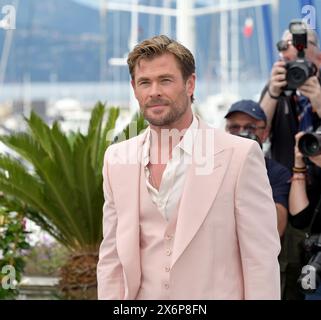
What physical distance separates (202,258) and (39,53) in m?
14.7

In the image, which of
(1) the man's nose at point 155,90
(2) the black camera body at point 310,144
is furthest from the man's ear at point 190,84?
(2) the black camera body at point 310,144

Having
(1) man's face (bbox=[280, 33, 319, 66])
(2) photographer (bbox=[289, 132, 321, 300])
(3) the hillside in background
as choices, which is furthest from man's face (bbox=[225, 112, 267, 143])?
(3) the hillside in background

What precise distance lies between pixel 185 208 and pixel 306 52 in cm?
219

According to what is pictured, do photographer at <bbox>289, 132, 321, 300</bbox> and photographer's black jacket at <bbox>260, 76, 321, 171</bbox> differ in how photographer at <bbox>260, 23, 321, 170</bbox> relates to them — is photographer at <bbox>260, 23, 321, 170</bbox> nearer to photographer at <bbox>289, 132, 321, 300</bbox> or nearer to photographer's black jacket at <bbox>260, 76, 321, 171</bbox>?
photographer's black jacket at <bbox>260, 76, 321, 171</bbox>

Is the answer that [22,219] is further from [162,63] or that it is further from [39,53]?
[39,53]

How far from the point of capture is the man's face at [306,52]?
4.86m

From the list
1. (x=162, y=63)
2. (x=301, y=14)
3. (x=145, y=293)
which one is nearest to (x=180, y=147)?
(x=162, y=63)

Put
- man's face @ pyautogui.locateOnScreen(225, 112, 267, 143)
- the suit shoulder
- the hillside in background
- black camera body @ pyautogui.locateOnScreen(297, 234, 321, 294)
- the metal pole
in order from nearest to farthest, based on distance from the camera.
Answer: the suit shoulder, black camera body @ pyautogui.locateOnScreen(297, 234, 321, 294), man's face @ pyautogui.locateOnScreen(225, 112, 267, 143), the metal pole, the hillside in background

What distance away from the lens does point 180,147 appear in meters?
3.03

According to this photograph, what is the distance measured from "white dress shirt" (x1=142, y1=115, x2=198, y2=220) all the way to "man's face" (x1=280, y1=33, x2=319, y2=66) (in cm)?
199

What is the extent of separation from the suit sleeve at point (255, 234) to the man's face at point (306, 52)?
6.52 feet

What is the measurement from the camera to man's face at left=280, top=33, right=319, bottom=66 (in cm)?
486

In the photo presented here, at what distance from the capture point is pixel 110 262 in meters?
3.13

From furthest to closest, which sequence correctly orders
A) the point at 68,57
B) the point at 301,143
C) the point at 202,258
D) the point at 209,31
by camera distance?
the point at 68,57 → the point at 209,31 → the point at 301,143 → the point at 202,258
